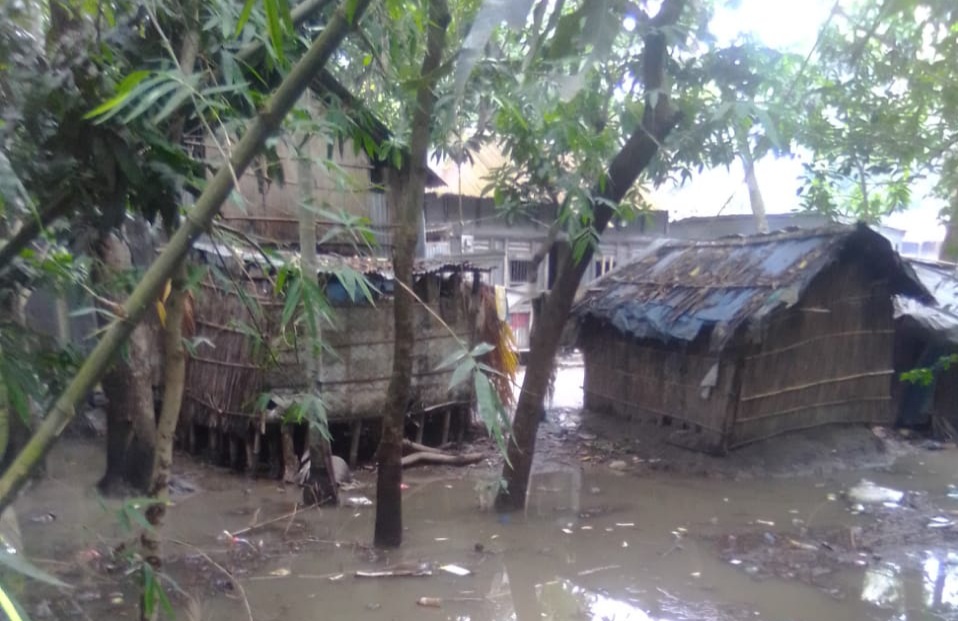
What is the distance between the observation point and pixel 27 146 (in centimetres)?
188

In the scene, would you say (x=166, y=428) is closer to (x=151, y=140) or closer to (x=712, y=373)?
(x=151, y=140)

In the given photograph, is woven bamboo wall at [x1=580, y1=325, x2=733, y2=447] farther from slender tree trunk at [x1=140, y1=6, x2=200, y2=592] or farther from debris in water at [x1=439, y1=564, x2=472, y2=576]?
slender tree trunk at [x1=140, y1=6, x2=200, y2=592]

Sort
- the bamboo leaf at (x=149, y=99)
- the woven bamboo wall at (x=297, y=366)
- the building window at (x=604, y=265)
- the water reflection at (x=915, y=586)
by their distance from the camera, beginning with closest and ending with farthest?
the bamboo leaf at (x=149, y=99), the water reflection at (x=915, y=586), the woven bamboo wall at (x=297, y=366), the building window at (x=604, y=265)

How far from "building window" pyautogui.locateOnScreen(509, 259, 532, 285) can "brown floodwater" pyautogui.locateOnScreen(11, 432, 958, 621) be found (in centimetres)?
773

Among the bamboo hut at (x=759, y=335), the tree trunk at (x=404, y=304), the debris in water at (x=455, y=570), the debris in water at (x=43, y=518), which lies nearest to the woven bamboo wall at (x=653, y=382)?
the bamboo hut at (x=759, y=335)

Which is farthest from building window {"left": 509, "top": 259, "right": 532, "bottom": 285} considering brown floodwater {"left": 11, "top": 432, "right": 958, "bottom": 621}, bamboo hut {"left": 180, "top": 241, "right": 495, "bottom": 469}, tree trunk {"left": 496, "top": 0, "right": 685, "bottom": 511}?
tree trunk {"left": 496, "top": 0, "right": 685, "bottom": 511}

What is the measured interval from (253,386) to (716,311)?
16.5 ft

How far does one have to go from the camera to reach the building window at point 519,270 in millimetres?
15859

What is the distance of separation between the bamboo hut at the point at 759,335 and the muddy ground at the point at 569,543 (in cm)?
49

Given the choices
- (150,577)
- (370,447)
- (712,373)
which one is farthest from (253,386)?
(150,577)

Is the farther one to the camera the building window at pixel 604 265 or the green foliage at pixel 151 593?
the building window at pixel 604 265

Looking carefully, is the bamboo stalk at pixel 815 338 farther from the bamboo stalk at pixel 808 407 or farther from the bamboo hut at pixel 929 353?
the bamboo stalk at pixel 808 407

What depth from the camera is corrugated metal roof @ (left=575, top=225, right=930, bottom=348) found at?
834 centimetres

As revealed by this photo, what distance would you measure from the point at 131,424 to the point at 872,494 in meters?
7.09
